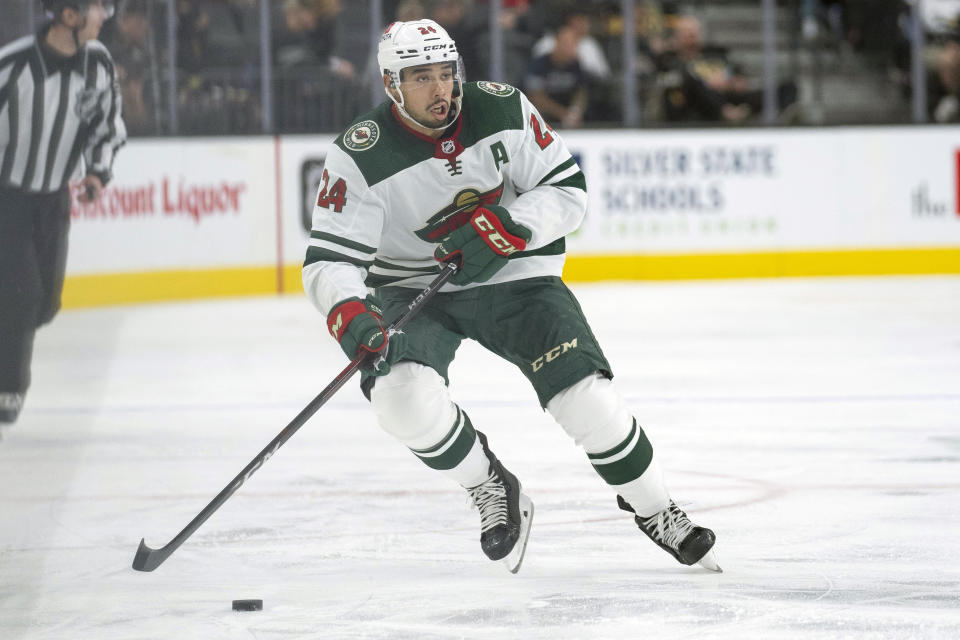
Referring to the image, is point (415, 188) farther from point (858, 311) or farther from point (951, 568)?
point (858, 311)

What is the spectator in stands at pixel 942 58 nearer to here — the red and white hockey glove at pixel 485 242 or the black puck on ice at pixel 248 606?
the red and white hockey glove at pixel 485 242

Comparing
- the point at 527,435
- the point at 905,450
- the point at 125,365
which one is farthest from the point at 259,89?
the point at 905,450

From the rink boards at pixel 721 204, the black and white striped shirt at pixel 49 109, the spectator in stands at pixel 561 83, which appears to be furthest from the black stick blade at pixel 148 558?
the spectator in stands at pixel 561 83

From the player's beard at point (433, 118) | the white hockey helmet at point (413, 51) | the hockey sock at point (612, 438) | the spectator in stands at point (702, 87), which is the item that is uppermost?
the white hockey helmet at point (413, 51)

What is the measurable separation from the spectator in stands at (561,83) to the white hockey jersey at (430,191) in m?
6.23

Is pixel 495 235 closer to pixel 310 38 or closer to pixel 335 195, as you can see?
pixel 335 195

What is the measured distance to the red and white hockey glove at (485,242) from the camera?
9.08ft

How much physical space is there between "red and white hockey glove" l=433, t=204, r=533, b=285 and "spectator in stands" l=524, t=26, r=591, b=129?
21.0ft

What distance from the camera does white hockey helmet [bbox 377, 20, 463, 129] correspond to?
2.79 m

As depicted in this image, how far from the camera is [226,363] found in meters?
5.99

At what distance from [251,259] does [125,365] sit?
8.32 feet

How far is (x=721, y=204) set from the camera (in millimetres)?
9023

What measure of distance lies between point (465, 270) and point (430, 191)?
16 centimetres

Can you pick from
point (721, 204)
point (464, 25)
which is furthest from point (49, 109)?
point (721, 204)
